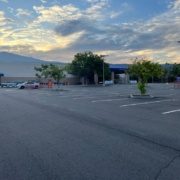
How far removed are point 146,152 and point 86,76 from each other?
92375mm

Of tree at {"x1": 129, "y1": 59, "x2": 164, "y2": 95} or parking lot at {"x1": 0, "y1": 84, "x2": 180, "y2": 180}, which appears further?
tree at {"x1": 129, "y1": 59, "x2": 164, "y2": 95}

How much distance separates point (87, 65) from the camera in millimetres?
97312

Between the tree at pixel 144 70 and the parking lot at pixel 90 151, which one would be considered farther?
the tree at pixel 144 70

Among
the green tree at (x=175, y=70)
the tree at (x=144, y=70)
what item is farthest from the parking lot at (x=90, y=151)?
the green tree at (x=175, y=70)

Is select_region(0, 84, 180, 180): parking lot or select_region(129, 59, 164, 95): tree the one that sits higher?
select_region(129, 59, 164, 95): tree

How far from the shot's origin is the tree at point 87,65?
319ft

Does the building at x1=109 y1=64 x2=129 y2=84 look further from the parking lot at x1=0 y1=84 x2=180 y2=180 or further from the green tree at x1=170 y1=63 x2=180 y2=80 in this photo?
the parking lot at x1=0 y1=84 x2=180 y2=180

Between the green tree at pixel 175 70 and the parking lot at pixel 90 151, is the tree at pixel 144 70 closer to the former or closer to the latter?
the parking lot at pixel 90 151

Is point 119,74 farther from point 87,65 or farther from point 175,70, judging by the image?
point 87,65

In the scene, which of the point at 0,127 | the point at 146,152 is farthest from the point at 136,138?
the point at 0,127

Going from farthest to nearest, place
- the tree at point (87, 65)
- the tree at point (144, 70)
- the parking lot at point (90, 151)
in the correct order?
1. the tree at point (87, 65)
2. the tree at point (144, 70)
3. the parking lot at point (90, 151)

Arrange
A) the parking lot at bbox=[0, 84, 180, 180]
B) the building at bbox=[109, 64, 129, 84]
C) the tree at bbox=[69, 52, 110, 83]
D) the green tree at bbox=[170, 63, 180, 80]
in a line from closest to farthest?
the parking lot at bbox=[0, 84, 180, 180] → the tree at bbox=[69, 52, 110, 83] → the building at bbox=[109, 64, 129, 84] → the green tree at bbox=[170, 63, 180, 80]

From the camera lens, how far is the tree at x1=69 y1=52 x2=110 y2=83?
97188mm

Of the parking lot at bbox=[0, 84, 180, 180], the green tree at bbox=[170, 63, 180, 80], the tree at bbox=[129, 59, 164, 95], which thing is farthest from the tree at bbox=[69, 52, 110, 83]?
the parking lot at bbox=[0, 84, 180, 180]
